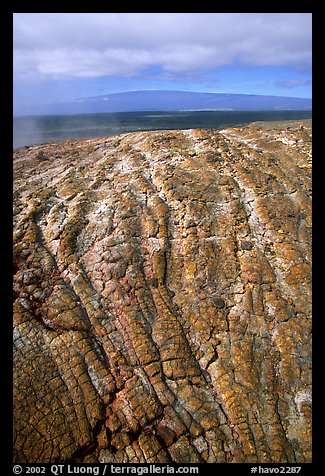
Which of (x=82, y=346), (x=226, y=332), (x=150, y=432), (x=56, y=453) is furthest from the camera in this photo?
(x=226, y=332)

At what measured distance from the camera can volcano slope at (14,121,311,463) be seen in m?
9.95

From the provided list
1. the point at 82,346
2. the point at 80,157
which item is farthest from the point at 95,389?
the point at 80,157

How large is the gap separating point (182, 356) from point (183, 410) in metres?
1.87

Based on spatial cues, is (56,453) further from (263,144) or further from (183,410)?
(263,144)

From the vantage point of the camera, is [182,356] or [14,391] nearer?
[14,391]

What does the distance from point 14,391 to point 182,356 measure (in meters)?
6.11

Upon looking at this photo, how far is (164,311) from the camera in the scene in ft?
42.3

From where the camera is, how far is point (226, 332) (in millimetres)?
12422

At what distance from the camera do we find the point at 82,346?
37.5 feet

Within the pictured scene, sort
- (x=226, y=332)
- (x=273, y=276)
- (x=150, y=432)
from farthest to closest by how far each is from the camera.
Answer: (x=273, y=276)
(x=226, y=332)
(x=150, y=432)

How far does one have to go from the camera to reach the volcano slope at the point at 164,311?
392 inches
